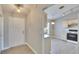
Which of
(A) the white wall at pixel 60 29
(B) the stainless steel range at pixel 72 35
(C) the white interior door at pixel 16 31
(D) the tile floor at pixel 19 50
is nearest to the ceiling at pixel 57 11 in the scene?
(A) the white wall at pixel 60 29

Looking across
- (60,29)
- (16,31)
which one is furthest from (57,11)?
(16,31)

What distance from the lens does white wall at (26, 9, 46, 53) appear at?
1649 millimetres

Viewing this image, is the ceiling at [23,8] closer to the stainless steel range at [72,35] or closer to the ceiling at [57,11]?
the ceiling at [57,11]

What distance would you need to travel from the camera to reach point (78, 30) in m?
Result: 1.46

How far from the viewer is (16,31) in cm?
171

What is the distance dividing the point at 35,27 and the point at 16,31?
1.15 ft

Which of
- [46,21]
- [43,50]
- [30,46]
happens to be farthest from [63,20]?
[30,46]

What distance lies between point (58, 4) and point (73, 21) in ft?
1.19

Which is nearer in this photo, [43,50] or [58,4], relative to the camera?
[58,4]

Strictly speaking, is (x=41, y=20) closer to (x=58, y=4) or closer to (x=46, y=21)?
(x=46, y=21)

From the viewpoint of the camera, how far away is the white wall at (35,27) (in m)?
1.65

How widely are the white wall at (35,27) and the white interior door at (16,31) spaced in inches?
3.8

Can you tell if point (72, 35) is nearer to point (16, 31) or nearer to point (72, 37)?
point (72, 37)
